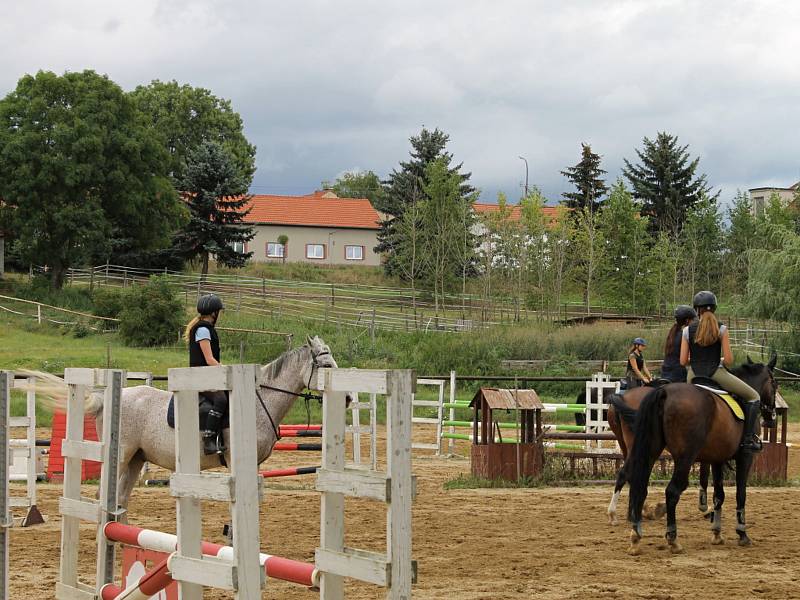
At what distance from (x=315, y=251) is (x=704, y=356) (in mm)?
63395

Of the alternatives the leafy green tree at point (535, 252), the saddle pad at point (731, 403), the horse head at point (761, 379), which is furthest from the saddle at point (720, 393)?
the leafy green tree at point (535, 252)

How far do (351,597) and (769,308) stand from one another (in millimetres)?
32607

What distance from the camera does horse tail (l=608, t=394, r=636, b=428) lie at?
10273mm

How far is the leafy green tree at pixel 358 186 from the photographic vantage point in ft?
374

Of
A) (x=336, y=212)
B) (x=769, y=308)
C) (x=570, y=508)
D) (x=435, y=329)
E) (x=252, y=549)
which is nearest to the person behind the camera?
(x=252, y=549)

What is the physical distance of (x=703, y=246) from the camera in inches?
2192

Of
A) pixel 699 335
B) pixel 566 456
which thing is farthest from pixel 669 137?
pixel 699 335

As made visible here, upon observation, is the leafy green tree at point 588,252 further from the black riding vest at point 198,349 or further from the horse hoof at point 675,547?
the black riding vest at point 198,349

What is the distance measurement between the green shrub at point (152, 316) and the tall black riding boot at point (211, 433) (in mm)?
26760

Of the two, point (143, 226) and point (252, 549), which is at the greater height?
point (143, 226)

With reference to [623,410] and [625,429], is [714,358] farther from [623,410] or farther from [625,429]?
[625,429]

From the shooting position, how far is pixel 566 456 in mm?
15406

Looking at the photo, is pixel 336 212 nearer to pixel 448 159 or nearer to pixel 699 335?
pixel 448 159

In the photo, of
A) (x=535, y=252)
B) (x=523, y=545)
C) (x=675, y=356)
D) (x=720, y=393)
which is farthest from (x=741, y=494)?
(x=535, y=252)
